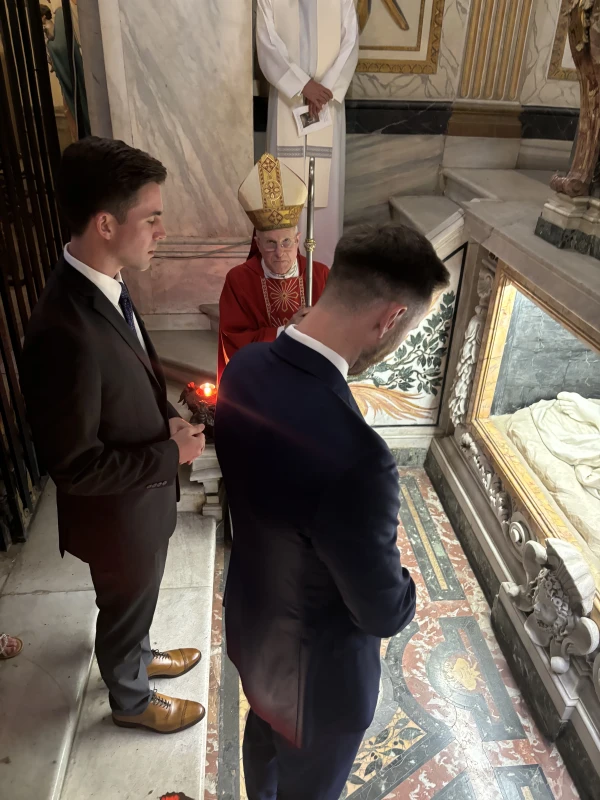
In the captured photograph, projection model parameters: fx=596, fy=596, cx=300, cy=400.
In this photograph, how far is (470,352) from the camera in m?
3.41

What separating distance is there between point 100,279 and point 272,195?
1272 millimetres

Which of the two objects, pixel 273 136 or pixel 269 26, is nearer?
A: pixel 269 26

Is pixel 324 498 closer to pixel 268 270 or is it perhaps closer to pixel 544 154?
pixel 268 270

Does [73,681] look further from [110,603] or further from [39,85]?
[39,85]

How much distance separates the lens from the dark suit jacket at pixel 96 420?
4.56ft

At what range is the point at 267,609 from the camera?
1.42 meters

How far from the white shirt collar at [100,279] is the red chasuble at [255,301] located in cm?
114

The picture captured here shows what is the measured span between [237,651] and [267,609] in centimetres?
28

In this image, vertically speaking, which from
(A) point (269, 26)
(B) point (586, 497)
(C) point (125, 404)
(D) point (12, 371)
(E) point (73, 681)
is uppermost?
(A) point (269, 26)

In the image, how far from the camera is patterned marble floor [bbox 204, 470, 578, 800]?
2.25m

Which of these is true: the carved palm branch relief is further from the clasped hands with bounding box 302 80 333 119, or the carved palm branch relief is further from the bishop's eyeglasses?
the clasped hands with bounding box 302 80 333 119

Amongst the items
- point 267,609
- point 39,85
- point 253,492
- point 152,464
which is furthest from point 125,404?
point 39,85

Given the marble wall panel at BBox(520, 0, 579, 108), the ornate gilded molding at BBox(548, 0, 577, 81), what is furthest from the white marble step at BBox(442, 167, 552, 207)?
the ornate gilded molding at BBox(548, 0, 577, 81)

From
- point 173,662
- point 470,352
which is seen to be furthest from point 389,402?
point 173,662
